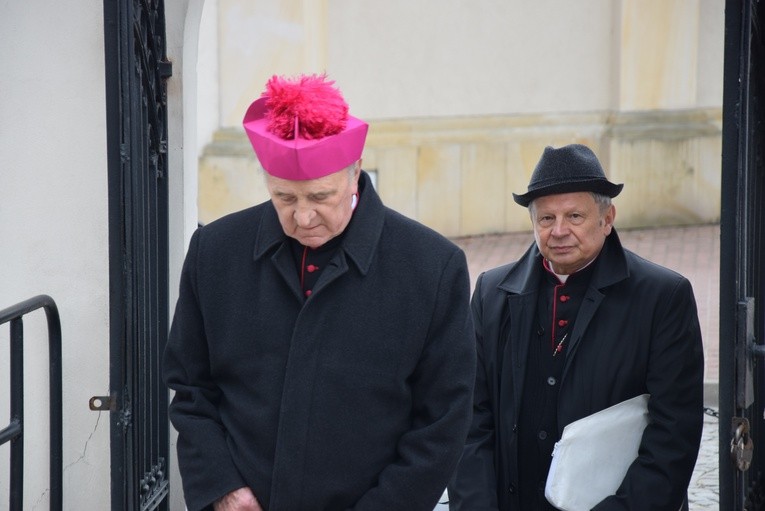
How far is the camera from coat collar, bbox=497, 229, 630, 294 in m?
3.71

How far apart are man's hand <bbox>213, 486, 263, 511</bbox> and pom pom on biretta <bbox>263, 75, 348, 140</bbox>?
2.75 ft

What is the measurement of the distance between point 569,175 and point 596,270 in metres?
0.29

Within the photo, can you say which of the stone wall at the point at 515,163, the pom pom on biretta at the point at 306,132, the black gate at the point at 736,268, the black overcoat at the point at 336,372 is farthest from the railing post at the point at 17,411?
the stone wall at the point at 515,163

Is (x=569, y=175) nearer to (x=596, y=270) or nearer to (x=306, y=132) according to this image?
(x=596, y=270)

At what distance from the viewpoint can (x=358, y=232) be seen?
9.93 feet

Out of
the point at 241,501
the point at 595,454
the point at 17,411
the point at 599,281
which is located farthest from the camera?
the point at 17,411

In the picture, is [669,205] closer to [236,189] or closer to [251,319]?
[236,189]

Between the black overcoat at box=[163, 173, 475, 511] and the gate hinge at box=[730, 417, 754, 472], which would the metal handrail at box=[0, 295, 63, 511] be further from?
the gate hinge at box=[730, 417, 754, 472]

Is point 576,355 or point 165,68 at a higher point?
point 165,68

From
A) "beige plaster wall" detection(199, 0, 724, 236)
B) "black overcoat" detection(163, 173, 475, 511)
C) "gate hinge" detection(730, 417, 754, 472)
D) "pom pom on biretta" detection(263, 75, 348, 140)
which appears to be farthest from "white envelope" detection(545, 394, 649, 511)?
"beige plaster wall" detection(199, 0, 724, 236)

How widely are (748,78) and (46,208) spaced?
2.29m

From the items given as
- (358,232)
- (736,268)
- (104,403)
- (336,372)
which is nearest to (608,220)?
(736,268)

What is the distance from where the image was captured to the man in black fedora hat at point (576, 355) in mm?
3602

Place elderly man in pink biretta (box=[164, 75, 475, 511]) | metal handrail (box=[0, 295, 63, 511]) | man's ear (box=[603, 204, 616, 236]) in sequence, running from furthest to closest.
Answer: metal handrail (box=[0, 295, 63, 511]) < man's ear (box=[603, 204, 616, 236]) < elderly man in pink biretta (box=[164, 75, 475, 511])
